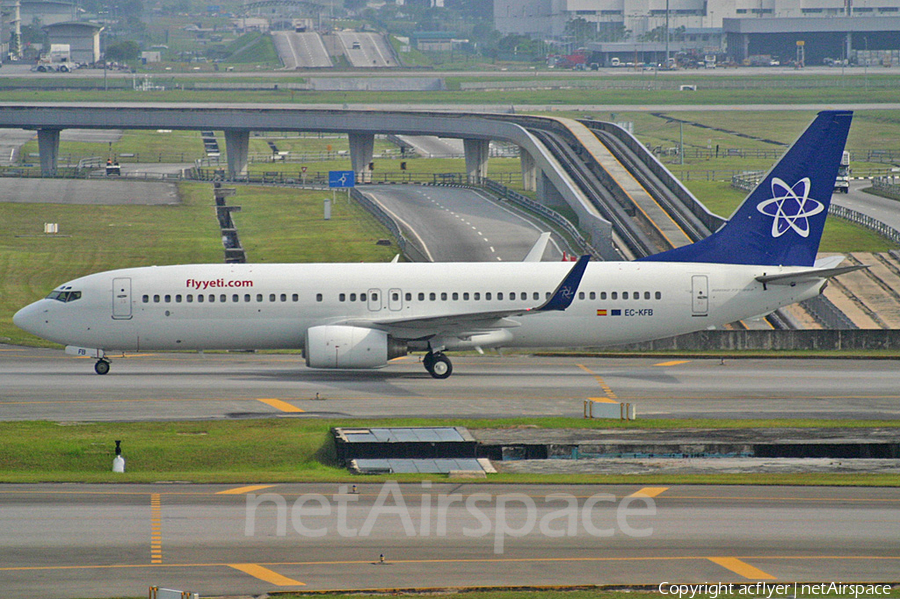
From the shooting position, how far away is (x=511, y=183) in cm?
12900

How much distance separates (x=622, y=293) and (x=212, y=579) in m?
27.1

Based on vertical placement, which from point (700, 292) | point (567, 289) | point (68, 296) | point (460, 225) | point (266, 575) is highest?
point (567, 289)

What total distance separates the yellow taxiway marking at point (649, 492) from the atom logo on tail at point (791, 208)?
20.3m

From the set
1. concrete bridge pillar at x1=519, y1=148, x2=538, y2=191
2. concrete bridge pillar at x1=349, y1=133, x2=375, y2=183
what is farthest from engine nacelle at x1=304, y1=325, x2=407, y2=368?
concrete bridge pillar at x1=349, y1=133, x2=375, y2=183

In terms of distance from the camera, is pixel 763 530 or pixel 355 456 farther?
pixel 355 456

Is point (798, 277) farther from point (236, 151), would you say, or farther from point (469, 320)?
point (236, 151)

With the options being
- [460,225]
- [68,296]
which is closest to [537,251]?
[68,296]

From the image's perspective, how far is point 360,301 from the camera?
46906 mm

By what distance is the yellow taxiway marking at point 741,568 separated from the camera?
81.4 feet

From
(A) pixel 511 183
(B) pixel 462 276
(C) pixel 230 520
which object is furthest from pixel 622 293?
(A) pixel 511 183

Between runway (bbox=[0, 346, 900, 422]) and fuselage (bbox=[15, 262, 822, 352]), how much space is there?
186cm

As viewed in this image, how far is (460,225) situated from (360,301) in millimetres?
44223

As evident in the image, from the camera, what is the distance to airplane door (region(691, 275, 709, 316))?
156 ft

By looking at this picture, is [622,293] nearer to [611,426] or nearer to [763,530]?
[611,426]
